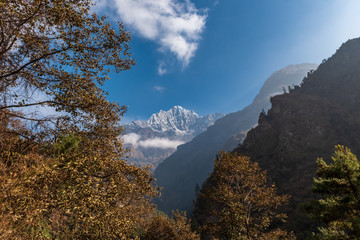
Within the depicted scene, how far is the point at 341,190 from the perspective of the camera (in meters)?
13.8

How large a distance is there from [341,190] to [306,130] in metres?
93.6

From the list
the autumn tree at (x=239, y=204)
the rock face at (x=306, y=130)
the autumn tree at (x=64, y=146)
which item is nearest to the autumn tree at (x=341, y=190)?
the autumn tree at (x=239, y=204)

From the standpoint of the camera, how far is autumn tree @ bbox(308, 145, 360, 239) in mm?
13156

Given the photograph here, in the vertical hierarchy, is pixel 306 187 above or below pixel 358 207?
below

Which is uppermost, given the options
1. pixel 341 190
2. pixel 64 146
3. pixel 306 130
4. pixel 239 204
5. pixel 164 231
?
pixel 64 146

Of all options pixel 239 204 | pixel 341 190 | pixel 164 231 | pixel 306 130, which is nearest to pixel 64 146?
pixel 239 204

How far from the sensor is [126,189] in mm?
7594

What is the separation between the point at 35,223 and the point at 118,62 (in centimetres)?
738

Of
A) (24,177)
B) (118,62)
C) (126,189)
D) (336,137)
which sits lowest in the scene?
(336,137)

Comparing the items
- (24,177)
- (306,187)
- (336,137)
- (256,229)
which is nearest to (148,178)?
(24,177)

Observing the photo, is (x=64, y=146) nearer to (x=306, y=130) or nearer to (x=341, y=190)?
(x=341, y=190)

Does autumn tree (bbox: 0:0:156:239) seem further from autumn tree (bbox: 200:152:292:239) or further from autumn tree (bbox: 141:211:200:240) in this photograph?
autumn tree (bbox: 141:211:200:240)

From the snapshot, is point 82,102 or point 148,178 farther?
point 148,178

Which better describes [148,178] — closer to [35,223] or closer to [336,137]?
[35,223]
